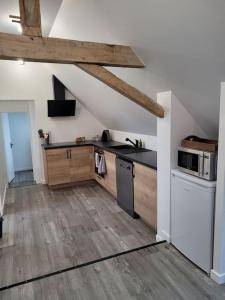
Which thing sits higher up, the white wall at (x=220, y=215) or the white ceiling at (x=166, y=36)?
the white ceiling at (x=166, y=36)

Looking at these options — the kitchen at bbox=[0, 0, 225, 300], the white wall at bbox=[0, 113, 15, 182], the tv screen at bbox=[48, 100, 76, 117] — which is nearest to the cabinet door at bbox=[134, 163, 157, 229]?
the kitchen at bbox=[0, 0, 225, 300]

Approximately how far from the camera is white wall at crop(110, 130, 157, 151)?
3836mm

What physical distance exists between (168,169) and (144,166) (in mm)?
485

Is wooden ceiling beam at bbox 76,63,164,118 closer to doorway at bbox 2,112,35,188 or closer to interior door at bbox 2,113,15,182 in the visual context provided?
interior door at bbox 2,113,15,182

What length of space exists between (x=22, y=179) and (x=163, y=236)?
4.35 meters

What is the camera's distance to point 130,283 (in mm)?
2115

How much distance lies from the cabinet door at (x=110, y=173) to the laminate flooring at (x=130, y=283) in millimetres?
1734

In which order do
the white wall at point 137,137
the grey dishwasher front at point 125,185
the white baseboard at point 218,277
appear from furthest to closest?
the white wall at point 137,137 → the grey dishwasher front at point 125,185 → the white baseboard at point 218,277

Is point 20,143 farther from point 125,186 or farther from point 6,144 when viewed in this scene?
point 125,186

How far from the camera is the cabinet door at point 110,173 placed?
4.02 meters

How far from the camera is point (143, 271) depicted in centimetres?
227

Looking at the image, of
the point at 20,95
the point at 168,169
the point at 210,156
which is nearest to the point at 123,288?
the point at 168,169

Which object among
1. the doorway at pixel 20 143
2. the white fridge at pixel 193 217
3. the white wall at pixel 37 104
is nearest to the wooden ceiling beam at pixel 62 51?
the white fridge at pixel 193 217

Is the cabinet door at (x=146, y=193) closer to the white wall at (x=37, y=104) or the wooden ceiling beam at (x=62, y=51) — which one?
the wooden ceiling beam at (x=62, y=51)
